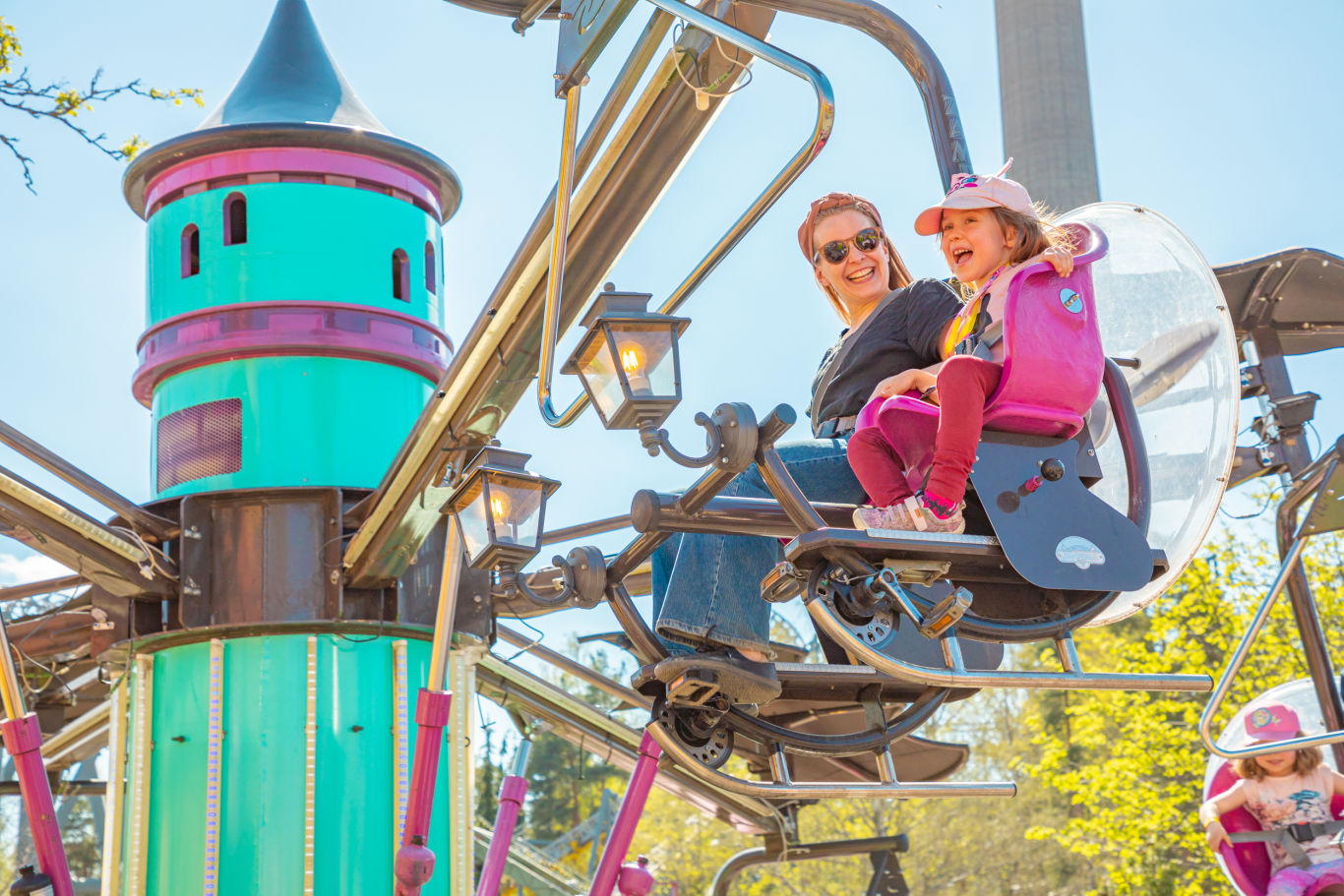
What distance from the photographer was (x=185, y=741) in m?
9.55

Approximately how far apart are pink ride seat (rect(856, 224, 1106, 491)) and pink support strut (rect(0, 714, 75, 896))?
5.01 meters

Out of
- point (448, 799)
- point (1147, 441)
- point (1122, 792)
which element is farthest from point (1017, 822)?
point (1147, 441)

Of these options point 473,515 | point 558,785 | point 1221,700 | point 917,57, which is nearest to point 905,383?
point 917,57

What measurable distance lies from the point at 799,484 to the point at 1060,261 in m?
1.16

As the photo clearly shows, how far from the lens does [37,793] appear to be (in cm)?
779

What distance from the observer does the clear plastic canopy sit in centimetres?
521

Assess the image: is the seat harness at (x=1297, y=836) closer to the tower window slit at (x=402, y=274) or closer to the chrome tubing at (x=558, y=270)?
the chrome tubing at (x=558, y=270)

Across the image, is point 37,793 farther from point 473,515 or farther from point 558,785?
point 558,785

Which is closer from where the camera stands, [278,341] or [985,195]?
[985,195]

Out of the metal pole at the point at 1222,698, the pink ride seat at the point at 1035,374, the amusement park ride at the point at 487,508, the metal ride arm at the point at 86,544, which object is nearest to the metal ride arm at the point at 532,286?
the amusement park ride at the point at 487,508

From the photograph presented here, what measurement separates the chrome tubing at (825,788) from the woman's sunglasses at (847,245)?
163 cm

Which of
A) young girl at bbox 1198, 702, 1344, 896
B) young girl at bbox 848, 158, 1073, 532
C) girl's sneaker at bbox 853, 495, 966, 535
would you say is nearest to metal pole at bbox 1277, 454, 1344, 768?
young girl at bbox 1198, 702, 1344, 896

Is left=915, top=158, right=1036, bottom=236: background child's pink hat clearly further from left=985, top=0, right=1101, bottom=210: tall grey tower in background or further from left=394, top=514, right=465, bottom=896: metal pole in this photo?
left=985, top=0, right=1101, bottom=210: tall grey tower in background

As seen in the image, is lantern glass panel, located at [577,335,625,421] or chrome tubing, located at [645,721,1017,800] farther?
chrome tubing, located at [645,721,1017,800]
